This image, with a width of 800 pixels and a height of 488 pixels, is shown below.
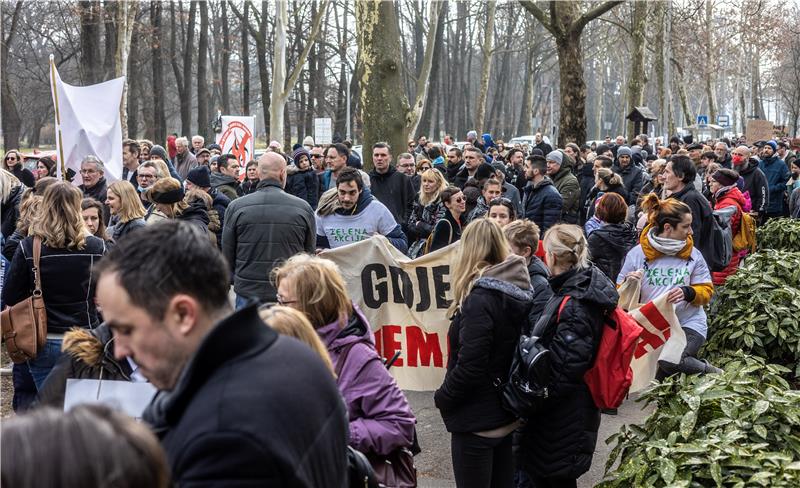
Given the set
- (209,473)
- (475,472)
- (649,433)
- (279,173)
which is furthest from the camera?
(279,173)

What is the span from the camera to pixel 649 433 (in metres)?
4.87

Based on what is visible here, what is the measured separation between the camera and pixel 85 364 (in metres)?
3.36

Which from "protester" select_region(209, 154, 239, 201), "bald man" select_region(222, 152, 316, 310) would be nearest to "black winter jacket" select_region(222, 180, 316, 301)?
"bald man" select_region(222, 152, 316, 310)

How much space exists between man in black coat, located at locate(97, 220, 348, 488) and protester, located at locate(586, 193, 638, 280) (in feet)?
20.1

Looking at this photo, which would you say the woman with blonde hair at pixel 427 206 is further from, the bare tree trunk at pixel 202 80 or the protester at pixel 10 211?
the bare tree trunk at pixel 202 80

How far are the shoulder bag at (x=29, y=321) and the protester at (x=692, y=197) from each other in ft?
17.1

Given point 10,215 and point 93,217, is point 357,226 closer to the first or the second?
point 93,217

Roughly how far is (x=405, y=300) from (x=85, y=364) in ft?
13.1

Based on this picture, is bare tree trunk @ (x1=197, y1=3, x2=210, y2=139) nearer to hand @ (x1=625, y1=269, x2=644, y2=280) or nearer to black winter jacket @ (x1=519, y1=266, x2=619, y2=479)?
hand @ (x1=625, y1=269, x2=644, y2=280)

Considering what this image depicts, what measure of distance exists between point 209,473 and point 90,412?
386 mm

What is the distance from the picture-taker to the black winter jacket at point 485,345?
438cm

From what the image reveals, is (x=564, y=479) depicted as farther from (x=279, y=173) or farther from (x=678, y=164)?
(x=678, y=164)

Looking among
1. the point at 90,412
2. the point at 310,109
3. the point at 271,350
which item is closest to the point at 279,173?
the point at 271,350

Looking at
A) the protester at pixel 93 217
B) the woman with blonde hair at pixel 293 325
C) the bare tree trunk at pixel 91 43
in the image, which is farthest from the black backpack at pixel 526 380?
the bare tree trunk at pixel 91 43
